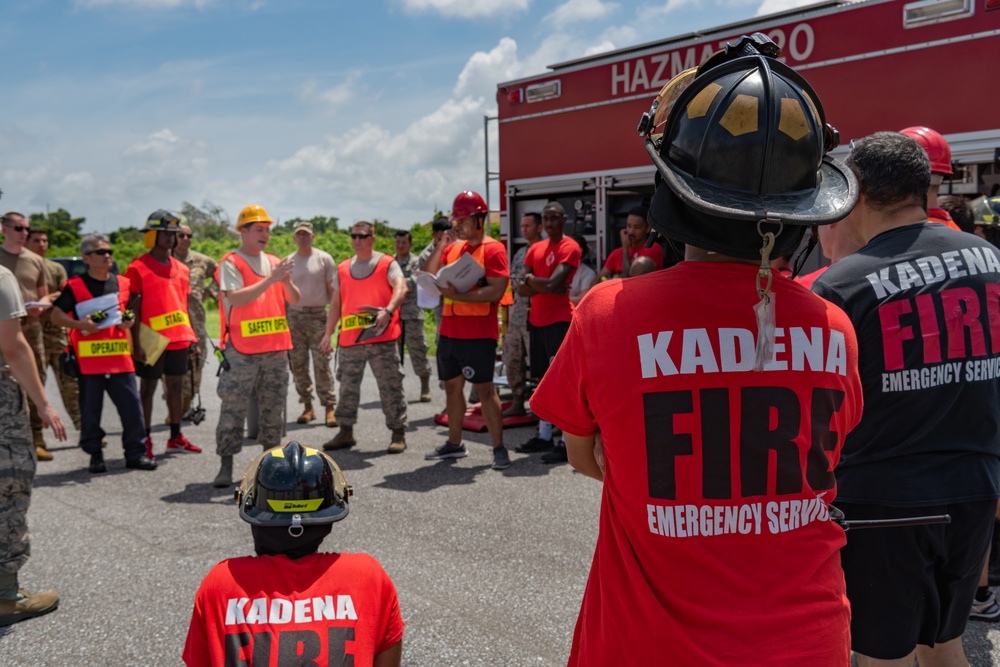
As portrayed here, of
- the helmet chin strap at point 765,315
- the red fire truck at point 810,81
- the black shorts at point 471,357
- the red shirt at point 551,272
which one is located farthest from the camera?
the red shirt at point 551,272

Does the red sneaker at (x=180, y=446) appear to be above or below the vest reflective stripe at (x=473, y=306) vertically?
below

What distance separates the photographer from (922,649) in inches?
99.3

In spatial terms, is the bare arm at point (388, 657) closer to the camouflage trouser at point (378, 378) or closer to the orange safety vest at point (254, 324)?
the orange safety vest at point (254, 324)

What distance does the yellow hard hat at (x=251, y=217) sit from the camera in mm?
6332

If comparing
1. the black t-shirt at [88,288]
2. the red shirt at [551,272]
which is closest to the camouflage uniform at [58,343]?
the black t-shirt at [88,288]

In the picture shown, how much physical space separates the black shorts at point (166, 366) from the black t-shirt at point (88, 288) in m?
0.75

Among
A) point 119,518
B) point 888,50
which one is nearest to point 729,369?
point 119,518

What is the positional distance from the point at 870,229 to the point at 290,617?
1986 mm

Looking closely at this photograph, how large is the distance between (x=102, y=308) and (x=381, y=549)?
3.65 metres

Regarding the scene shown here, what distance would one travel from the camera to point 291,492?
217 cm

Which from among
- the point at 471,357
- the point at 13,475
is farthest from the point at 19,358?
the point at 471,357

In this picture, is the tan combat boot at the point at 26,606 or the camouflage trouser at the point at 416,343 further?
the camouflage trouser at the point at 416,343

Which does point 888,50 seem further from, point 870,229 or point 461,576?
point 461,576

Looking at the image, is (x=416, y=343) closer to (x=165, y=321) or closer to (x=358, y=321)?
(x=358, y=321)
